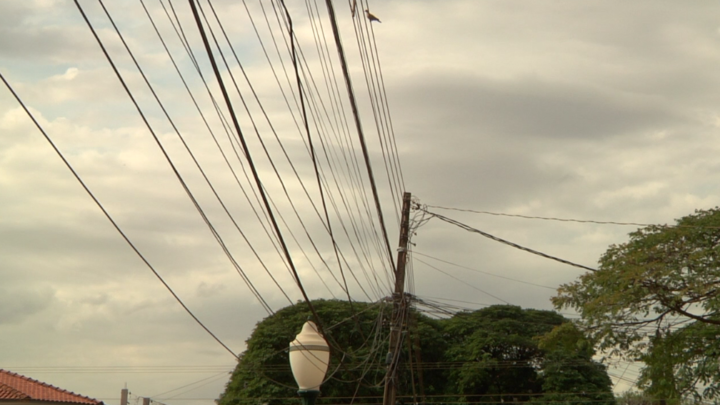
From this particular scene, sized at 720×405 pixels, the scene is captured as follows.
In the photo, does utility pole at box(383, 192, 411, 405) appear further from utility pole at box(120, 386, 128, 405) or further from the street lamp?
utility pole at box(120, 386, 128, 405)

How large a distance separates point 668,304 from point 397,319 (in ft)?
19.7

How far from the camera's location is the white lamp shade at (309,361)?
20.8 ft

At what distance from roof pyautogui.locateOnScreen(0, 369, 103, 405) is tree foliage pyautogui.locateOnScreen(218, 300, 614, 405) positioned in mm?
7154

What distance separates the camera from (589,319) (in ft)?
58.0

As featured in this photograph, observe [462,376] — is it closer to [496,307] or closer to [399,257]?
[496,307]

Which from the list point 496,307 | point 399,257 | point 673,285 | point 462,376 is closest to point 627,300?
point 673,285

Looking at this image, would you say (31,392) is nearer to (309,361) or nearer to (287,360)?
(287,360)

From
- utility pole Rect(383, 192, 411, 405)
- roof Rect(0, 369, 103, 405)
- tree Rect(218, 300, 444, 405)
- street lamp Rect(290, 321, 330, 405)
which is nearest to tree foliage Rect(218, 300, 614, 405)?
tree Rect(218, 300, 444, 405)

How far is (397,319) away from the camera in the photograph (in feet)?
60.0

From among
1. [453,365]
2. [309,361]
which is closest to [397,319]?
[309,361]

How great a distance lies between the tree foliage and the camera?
35.6m

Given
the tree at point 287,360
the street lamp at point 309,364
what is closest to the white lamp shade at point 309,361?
the street lamp at point 309,364

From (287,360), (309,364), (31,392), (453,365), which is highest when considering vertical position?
(287,360)

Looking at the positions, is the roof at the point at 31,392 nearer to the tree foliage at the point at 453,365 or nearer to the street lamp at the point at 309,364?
the tree foliage at the point at 453,365
